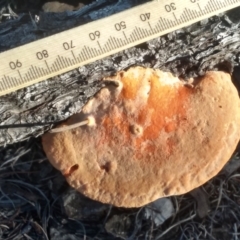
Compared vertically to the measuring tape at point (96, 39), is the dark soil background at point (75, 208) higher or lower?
lower

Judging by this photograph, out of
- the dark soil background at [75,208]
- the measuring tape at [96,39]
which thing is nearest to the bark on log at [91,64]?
the measuring tape at [96,39]

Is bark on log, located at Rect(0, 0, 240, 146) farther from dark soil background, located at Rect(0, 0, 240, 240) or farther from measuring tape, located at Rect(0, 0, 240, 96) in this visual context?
dark soil background, located at Rect(0, 0, 240, 240)

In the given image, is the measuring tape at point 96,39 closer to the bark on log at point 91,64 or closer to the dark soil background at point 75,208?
the bark on log at point 91,64

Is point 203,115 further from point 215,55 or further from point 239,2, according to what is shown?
point 239,2

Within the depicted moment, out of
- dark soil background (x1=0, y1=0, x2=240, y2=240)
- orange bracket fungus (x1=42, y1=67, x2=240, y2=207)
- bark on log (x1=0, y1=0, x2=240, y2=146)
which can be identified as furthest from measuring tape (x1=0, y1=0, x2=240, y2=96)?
dark soil background (x1=0, y1=0, x2=240, y2=240)

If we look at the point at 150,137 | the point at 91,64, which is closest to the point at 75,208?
the point at 150,137

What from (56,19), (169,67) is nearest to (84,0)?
(56,19)
